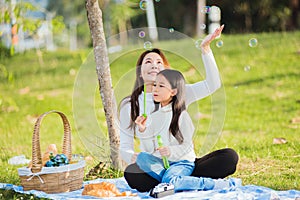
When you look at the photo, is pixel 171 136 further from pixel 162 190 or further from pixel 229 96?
pixel 229 96

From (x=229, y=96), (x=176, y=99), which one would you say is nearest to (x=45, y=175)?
(x=176, y=99)

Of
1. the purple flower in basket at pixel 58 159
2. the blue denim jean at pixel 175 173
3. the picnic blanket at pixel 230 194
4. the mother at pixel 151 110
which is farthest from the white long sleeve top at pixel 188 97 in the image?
the purple flower in basket at pixel 58 159

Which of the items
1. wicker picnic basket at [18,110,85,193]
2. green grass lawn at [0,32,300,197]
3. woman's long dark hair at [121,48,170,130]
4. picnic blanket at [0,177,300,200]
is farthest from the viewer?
green grass lawn at [0,32,300,197]

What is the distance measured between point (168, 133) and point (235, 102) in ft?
10.2

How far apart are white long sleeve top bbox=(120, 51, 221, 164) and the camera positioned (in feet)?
0.97

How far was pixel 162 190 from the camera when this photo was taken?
283 cm

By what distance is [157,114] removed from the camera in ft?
10.0

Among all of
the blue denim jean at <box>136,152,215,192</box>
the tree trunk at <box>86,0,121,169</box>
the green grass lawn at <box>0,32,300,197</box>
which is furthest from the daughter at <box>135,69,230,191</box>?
the green grass lawn at <box>0,32,300,197</box>

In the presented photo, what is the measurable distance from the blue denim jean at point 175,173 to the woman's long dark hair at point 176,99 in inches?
5.8

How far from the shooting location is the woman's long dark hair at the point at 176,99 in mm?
2984

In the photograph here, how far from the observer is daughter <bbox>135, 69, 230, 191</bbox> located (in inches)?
116

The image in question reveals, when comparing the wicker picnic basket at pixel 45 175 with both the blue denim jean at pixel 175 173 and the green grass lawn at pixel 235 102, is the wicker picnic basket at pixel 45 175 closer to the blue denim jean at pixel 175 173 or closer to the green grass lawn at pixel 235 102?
the blue denim jean at pixel 175 173

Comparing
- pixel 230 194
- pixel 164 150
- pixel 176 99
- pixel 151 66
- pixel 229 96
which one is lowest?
pixel 230 194

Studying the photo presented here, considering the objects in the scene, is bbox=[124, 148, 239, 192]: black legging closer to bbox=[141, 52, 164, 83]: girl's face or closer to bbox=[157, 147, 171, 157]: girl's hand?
bbox=[157, 147, 171, 157]: girl's hand
